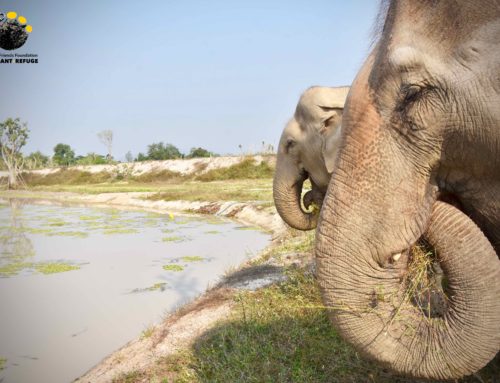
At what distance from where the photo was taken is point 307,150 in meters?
6.22

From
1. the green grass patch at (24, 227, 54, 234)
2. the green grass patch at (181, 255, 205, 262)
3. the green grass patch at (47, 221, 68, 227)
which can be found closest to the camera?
the green grass patch at (181, 255, 205, 262)

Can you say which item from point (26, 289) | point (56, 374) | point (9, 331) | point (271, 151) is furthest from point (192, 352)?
point (271, 151)

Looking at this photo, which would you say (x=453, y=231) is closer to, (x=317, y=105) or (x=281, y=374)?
(x=281, y=374)

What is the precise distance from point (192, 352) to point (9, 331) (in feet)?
12.0

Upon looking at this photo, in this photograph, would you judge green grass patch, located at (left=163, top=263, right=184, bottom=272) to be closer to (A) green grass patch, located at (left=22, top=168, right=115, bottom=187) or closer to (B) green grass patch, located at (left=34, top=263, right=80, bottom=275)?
(B) green grass patch, located at (left=34, top=263, right=80, bottom=275)

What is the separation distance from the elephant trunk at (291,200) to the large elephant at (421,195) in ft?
13.5

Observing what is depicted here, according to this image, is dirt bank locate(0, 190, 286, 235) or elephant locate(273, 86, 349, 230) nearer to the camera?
elephant locate(273, 86, 349, 230)

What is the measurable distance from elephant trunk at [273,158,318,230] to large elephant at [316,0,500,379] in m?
4.10

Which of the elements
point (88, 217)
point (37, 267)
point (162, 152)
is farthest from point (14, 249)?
point (162, 152)

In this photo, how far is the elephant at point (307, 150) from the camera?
5938mm

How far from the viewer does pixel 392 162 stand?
2164 mm

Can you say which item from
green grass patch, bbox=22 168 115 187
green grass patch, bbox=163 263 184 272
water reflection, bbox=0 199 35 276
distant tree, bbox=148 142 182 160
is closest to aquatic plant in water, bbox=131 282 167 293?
green grass patch, bbox=163 263 184 272

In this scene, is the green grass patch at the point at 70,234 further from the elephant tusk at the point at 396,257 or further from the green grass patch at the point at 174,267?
the elephant tusk at the point at 396,257

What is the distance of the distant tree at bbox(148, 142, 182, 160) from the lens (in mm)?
76938
